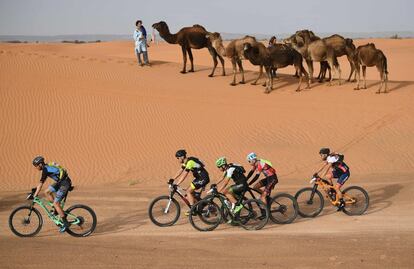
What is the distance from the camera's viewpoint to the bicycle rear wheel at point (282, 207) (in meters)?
12.0

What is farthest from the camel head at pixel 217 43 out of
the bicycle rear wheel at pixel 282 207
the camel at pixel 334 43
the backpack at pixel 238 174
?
the backpack at pixel 238 174

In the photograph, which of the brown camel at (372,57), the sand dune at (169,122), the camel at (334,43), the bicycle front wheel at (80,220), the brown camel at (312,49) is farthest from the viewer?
the camel at (334,43)

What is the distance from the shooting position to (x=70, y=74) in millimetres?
25609

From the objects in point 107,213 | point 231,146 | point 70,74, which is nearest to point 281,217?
point 107,213

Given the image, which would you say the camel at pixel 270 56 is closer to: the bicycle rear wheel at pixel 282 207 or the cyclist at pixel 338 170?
the cyclist at pixel 338 170

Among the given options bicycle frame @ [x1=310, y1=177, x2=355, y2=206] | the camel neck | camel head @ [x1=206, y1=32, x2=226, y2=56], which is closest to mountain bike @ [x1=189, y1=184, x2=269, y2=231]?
bicycle frame @ [x1=310, y1=177, x2=355, y2=206]

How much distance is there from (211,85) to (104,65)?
5648mm

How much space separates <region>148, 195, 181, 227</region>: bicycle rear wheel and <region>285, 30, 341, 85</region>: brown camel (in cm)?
1372

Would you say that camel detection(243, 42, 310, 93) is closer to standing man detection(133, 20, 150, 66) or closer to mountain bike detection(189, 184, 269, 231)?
standing man detection(133, 20, 150, 66)

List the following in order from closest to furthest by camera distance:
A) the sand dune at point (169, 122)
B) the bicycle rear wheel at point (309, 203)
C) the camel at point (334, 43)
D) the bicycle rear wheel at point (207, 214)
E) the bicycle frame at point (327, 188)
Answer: the bicycle rear wheel at point (207, 214)
the bicycle frame at point (327, 188)
the bicycle rear wheel at point (309, 203)
the sand dune at point (169, 122)
the camel at point (334, 43)

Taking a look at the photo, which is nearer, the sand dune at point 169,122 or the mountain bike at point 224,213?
the mountain bike at point 224,213

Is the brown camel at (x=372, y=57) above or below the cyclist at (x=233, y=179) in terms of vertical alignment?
above

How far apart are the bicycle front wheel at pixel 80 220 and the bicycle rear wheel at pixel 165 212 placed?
120cm

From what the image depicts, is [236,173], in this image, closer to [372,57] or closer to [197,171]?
[197,171]
